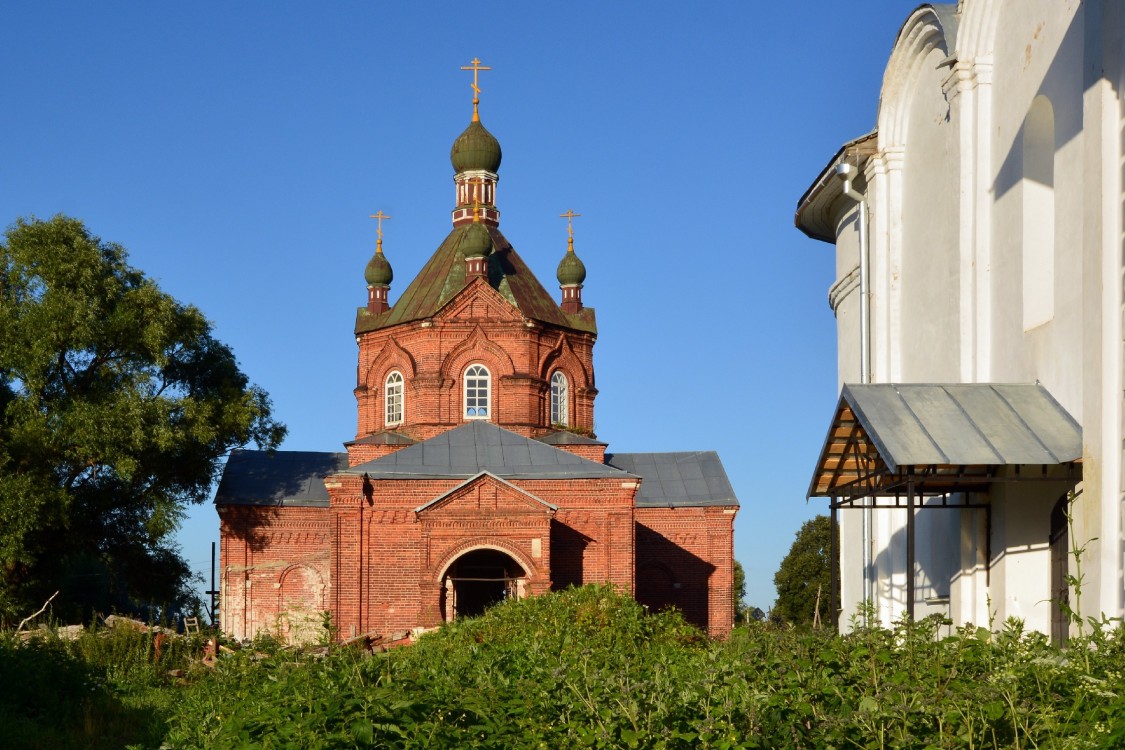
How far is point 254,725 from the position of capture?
23.8ft

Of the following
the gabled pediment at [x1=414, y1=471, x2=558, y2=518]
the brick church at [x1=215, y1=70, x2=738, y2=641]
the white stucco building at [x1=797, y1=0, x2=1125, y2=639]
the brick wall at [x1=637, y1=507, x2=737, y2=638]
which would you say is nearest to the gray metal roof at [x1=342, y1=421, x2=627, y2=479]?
the brick church at [x1=215, y1=70, x2=738, y2=641]

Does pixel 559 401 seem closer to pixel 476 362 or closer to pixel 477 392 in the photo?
pixel 477 392

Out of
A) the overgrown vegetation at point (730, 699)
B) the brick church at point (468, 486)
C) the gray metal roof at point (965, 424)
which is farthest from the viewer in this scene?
the brick church at point (468, 486)

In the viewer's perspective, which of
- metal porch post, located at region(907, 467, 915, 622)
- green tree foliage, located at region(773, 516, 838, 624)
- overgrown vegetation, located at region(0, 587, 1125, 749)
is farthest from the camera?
green tree foliage, located at region(773, 516, 838, 624)

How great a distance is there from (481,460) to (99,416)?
23.6ft

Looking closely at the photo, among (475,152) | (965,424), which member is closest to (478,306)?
(475,152)

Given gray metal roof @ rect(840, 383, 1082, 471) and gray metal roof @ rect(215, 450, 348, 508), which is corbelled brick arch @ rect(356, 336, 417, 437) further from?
gray metal roof @ rect(840, 383, 1082, 471)

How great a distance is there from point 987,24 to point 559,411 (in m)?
22.4

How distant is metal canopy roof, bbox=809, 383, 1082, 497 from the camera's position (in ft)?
32.2

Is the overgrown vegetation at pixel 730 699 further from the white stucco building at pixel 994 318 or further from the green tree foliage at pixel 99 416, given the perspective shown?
the green tree foliage at pixel 99 416

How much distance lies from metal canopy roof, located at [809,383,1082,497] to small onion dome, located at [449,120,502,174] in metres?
25.6

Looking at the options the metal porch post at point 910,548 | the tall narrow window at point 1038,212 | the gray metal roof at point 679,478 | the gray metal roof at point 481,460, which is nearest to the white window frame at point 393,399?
the gray metal roof at point 481,460

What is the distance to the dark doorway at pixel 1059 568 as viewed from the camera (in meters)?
10.8

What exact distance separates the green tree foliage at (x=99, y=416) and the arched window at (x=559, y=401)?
6.50 m
